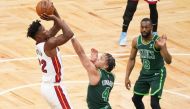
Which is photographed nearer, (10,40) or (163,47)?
(163,47)

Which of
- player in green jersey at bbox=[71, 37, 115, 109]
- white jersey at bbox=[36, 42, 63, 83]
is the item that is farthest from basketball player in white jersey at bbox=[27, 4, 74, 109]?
player in green jersey at bbox=[71, 37, 115, 109]

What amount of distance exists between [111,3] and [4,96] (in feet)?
18.0

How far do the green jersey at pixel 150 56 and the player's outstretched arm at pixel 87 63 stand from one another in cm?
132

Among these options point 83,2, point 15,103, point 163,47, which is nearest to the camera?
point 163,47

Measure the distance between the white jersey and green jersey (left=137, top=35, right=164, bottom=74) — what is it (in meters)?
1.27

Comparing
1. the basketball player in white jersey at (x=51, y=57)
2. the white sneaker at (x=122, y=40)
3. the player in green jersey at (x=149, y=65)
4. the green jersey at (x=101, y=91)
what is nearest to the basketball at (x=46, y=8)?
the basketball player in white jersey at (x=51, y=57)

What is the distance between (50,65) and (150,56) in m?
1.46

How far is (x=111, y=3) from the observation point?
1482 cm

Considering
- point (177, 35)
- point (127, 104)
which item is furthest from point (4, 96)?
point (177, 35)

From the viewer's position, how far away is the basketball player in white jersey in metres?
7.41

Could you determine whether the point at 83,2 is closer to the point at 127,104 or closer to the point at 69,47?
the point at 69,47

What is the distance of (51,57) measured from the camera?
7672 mm

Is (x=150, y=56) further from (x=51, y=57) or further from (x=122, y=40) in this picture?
(x=122, y=40)

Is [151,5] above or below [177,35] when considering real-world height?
above
